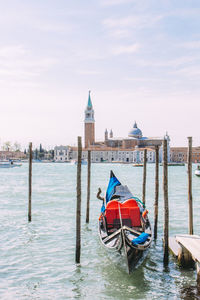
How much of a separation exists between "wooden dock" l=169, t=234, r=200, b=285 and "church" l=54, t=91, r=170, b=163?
79599 millimetres

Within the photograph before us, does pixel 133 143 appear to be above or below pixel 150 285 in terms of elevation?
above

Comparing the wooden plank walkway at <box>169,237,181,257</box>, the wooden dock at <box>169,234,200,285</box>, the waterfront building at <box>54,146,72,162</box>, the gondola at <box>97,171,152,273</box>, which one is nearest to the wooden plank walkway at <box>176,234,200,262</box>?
the wooden dock at <box>169,234,200,285</box>

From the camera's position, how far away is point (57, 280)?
5.82 meters

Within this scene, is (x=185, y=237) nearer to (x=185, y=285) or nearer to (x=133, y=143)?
(x=185, y=285)

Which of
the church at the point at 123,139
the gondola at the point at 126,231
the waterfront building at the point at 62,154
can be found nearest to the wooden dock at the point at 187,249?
the gondola at the point at 126,231

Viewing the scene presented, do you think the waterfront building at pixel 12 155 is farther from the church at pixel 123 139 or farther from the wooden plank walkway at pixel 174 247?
the wooden plank walkway at pixel 174 247

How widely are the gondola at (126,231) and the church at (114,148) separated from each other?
258ft

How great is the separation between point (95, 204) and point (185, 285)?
335 inches

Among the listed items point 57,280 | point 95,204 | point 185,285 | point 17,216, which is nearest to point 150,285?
point 185,285

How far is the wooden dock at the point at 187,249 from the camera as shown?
17.1 feet

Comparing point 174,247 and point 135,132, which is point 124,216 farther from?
point 135,132

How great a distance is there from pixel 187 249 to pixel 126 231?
4.12ft

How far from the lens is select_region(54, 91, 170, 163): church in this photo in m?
87.9

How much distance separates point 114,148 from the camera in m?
90.4
